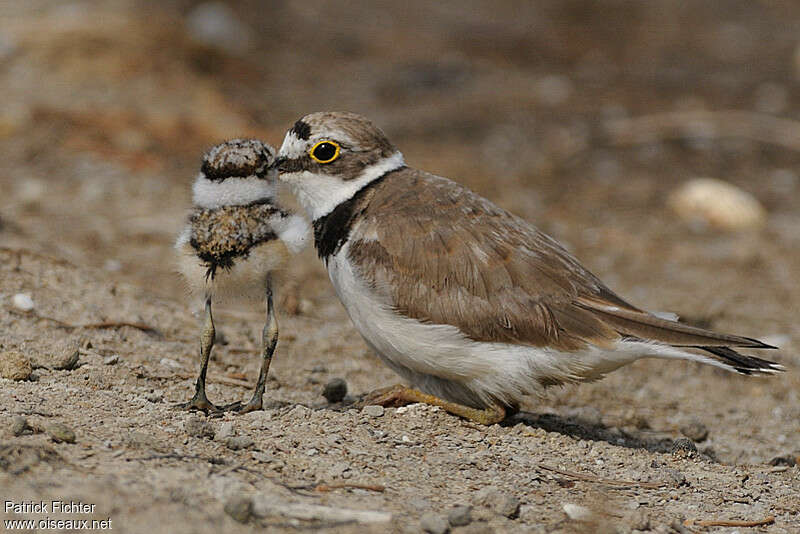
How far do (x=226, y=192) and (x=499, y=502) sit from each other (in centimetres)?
160

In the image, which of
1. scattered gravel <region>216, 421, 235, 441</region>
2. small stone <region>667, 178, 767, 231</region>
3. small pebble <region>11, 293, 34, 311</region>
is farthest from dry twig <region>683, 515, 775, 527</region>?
small stone <region>667, 178, 767, 231</region>

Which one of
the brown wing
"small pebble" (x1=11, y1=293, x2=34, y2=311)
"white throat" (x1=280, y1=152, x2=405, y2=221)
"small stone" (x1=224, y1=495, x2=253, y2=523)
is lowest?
"small stone" (x1=224, y1=495, x2=253, y2=523)

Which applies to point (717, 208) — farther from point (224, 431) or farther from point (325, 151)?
point (224, 431)

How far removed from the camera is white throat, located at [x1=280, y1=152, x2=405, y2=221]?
4551mm

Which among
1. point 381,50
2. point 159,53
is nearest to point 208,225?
point 159,53

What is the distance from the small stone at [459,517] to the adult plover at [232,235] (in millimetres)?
1084

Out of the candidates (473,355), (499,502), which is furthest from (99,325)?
(499,502)

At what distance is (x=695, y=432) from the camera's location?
4.89 meters

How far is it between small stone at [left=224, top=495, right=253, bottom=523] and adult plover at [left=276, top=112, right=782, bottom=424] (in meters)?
1.23

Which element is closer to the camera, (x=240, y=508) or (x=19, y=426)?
(x=240, y=508)

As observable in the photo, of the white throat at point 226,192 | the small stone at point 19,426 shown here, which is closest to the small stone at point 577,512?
the white throat at point 226,192

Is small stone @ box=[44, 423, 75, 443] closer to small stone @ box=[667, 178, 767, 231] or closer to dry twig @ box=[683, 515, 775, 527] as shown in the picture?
dry twig @ box=[683, 515, 775, 527]

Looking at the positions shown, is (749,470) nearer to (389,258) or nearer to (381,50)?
(389,258)

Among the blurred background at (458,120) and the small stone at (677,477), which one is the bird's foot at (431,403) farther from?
the blurred background at (458,120)
